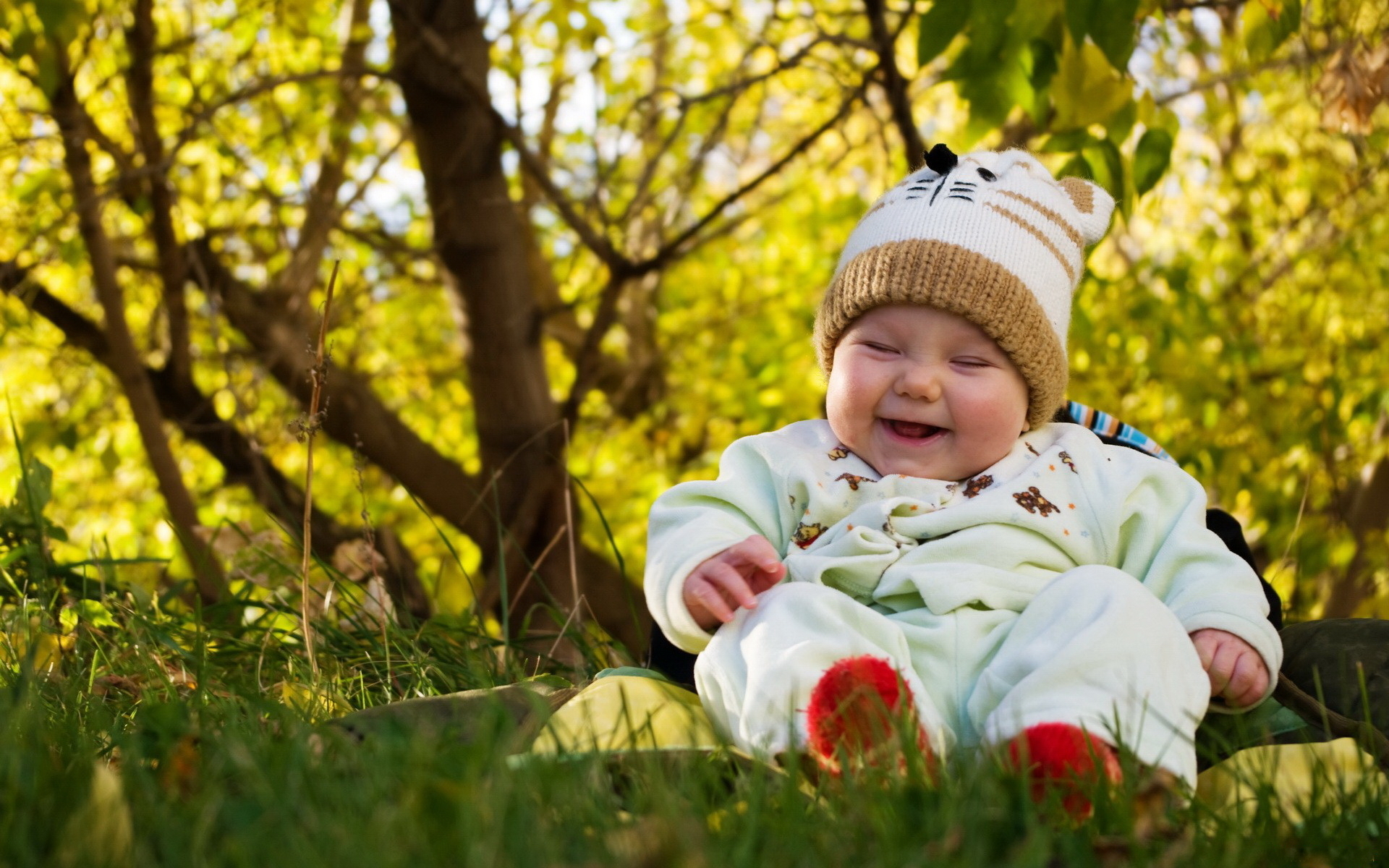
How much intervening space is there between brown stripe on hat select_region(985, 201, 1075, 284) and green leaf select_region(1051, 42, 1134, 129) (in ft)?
2.39

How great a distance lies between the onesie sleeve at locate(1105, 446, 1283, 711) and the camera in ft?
6.40

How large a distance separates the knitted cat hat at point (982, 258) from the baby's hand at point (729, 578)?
536 mm

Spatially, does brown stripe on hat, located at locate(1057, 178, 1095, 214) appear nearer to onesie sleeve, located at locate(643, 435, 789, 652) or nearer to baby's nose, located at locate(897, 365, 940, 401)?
baby's nose, located at locate(897, 365, 940, 401)

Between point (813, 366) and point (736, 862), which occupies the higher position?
point (813, 366)

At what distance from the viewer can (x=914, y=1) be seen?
11.0ft

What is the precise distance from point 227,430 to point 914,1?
3295mm

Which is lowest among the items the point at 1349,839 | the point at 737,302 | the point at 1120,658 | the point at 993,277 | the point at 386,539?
the point at 1349,839

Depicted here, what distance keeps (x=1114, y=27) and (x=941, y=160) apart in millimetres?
508

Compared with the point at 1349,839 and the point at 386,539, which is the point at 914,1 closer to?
the point at 386,539

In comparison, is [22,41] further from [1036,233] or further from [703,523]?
[1036,233]

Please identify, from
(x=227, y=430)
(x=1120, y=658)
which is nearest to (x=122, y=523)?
(x=227, y=430)

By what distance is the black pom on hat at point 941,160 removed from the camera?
2.39 meters

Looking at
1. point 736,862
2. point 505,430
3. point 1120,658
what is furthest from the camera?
point 505,430

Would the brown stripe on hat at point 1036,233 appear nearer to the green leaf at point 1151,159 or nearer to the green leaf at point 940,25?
the green leaf at point 940,25
